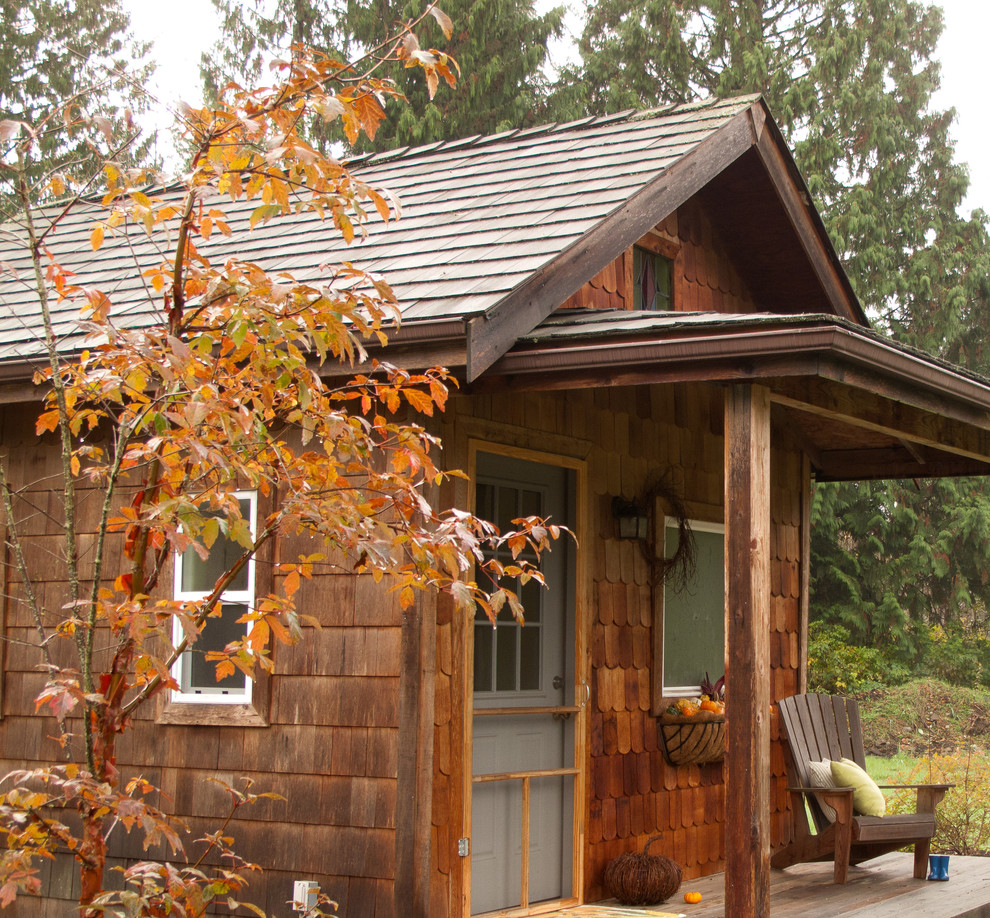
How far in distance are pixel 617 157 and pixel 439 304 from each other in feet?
7.15

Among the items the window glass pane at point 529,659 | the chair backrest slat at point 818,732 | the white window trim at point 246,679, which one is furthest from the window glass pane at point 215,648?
the chair backrest slat at point 818,732

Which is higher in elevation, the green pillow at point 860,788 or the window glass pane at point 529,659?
the window glass pane at point 529,659

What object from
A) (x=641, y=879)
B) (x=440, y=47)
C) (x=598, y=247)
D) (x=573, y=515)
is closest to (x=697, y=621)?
(x=573, y=515)

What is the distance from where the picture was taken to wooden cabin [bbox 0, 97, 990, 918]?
4.91 meters

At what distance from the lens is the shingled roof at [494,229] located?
5512 millimetres

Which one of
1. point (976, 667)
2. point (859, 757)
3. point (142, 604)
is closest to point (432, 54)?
point (142, 604)

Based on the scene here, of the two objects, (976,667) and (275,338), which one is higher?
(275,338)

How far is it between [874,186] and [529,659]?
17217 millimetres

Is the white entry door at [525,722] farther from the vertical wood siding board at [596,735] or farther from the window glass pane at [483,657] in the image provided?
the vertical wood siding board at [596,735]

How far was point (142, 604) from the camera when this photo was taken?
3258 mm

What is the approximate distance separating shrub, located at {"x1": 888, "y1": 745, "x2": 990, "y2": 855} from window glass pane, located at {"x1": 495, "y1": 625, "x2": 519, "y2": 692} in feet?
13.0

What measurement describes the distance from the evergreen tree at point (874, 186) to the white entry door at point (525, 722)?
13.7m

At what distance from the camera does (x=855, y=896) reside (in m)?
6.78

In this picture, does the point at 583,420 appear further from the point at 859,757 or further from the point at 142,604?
the point at 142,604
